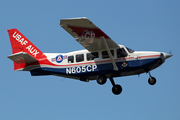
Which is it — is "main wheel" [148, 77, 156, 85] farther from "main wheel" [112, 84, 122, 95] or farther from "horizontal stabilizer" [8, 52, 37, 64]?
"horizontal stabilizer" [8, 52, 37, 64]

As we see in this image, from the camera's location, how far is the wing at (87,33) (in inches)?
867

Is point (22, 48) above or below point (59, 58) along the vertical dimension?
above

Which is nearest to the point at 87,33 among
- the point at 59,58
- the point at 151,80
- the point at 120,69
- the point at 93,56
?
the point at 93,56

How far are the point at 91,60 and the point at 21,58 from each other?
521 centimetres

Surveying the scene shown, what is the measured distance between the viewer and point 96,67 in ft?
82.4

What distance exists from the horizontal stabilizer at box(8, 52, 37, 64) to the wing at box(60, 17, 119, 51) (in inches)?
168

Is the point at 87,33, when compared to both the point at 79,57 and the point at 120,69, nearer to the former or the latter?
the point at 79,57

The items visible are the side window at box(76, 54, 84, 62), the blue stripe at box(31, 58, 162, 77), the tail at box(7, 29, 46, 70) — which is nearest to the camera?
the blue stripe at box(31, 58, 162, 77)

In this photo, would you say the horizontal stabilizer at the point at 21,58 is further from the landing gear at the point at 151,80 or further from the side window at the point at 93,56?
the landing gear at the point at 151,80

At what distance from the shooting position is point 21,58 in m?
26.3

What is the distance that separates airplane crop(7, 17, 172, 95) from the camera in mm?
23641

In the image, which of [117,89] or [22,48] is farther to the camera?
[22,48]

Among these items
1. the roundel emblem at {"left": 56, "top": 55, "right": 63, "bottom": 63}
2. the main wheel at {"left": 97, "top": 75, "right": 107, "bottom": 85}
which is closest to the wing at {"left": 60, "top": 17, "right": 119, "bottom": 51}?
the main wheel at {"left": 97, "top": 75, "right": 107, "bottom": 85}

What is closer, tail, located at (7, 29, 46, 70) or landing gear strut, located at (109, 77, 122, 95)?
landing gear strut, located at (109, 77, 122, 95)
